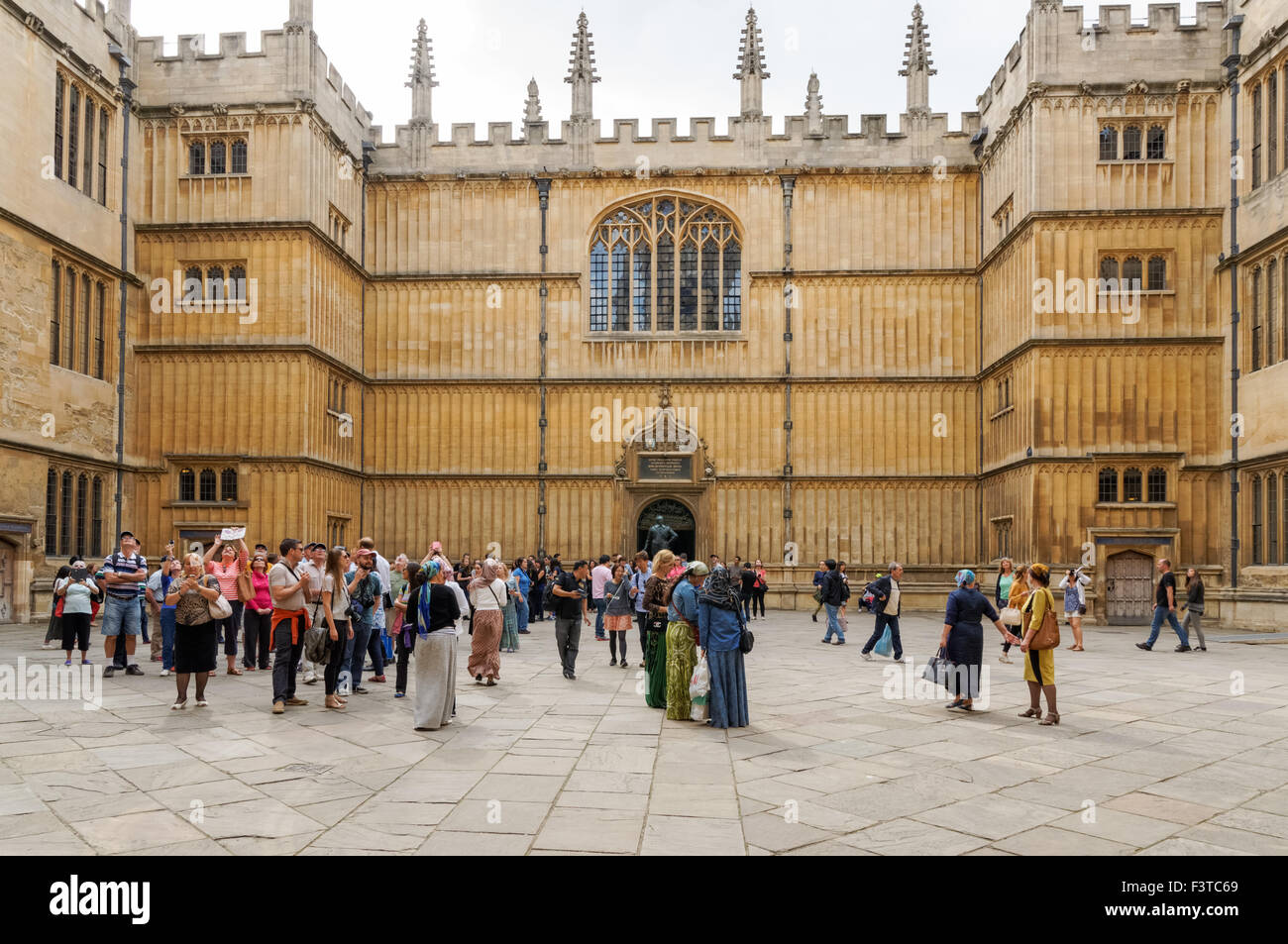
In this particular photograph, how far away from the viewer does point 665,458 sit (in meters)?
28.0

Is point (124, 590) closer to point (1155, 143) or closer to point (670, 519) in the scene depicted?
point (670, 519)

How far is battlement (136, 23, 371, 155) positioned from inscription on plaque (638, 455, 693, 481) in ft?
40.6

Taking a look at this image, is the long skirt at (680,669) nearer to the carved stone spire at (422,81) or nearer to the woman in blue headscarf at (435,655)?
the woman in blue headscarf at (435,655)

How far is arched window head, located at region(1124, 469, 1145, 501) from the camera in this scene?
23.3m

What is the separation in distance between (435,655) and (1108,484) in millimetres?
18885

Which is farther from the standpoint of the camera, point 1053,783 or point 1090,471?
point 1090,471

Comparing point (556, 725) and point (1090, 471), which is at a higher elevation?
→ point (1090, 471)

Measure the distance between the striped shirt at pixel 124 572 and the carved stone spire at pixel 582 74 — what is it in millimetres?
20049

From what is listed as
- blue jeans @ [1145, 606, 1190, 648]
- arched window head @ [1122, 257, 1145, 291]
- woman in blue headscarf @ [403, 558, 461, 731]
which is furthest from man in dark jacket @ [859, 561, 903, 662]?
arched window head @ [1122, 257, 1145, 291]

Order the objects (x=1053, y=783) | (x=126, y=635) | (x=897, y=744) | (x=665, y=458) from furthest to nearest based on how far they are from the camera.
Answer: (x=665, y=458) → (x=126, y=635) → (x=897, y=744) → (x=1053, y=783)

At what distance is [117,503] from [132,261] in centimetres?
600

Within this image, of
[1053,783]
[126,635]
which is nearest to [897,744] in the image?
[1053,783]

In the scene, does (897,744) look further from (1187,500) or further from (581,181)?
(581,181)

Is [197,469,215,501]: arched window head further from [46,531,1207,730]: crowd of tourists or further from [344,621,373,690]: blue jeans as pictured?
[344,621,373,690]: blue jeans
